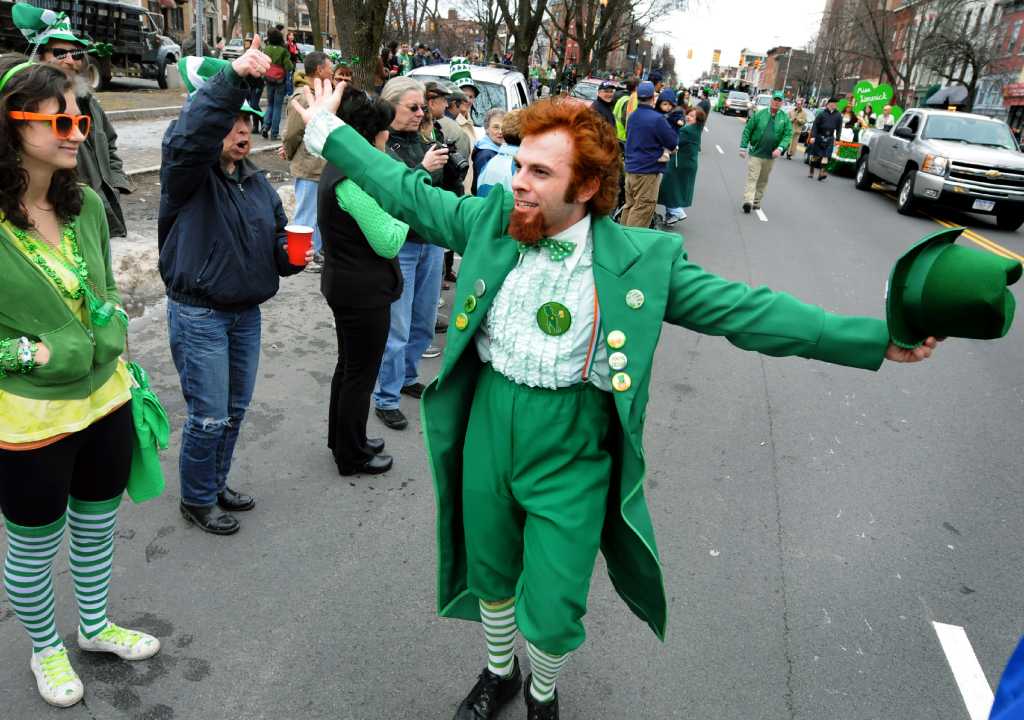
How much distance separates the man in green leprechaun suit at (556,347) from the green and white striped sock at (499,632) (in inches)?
2.8

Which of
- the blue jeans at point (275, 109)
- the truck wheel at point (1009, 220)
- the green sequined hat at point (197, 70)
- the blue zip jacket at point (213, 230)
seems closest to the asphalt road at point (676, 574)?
the blue zip jacket at point (213, 230)

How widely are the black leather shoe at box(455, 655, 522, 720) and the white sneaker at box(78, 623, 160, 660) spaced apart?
3.84 ft

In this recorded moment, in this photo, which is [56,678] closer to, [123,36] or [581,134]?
[581,134]

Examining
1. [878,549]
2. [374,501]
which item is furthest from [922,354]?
[374,501]

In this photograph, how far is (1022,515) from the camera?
14.5 ft

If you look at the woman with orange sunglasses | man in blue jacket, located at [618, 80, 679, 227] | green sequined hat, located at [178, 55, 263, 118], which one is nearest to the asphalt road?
the woman with orange sunglasses

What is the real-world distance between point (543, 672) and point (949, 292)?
64.4 inches

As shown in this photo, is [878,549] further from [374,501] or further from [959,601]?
[374,501]

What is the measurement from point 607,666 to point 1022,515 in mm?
2895

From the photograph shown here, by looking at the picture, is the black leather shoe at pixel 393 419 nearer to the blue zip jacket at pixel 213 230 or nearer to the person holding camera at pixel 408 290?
the person holding camera at pixel 408 290

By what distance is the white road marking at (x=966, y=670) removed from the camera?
296cm

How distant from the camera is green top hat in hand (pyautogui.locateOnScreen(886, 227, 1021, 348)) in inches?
71.3

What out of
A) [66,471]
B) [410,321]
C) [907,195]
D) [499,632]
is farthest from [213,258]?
[907,195]

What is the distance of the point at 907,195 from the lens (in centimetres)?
1523
